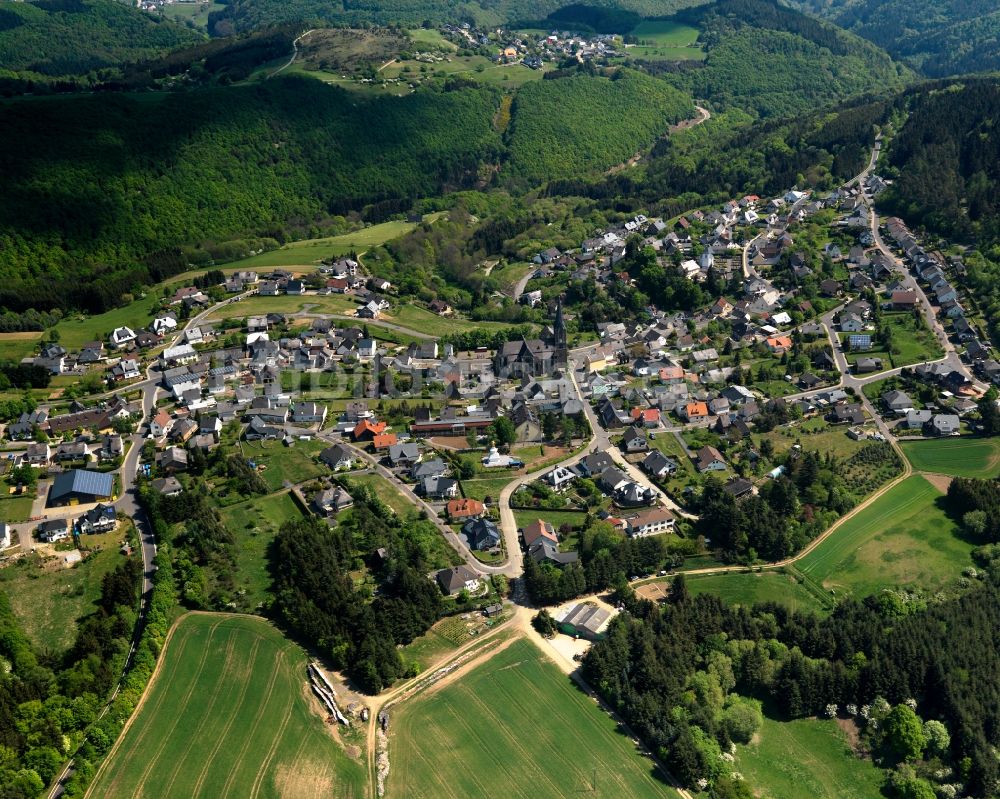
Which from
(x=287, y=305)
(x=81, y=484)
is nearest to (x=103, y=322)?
(x=287, y=305)

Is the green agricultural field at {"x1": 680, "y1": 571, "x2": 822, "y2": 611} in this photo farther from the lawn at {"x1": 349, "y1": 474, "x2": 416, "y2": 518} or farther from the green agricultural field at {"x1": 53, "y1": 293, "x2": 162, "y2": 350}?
the green agricultural field at {"x1": 53, "y1": 293, "x2": 162, "y2": 350}

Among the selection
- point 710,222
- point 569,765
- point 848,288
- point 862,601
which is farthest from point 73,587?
point 710,222

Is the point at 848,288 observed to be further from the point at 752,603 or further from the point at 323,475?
the point at 323,475

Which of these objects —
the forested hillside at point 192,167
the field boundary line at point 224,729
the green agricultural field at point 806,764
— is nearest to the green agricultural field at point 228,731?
the field boundary line at point 224,729

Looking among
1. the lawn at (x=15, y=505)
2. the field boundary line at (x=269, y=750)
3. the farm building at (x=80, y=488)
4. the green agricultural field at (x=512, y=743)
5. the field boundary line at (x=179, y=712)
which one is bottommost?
the green agricultural field at (x=512, y=743)

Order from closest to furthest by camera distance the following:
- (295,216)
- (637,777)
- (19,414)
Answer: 1. (637,777)
2. (19,414)
3. (295,216)

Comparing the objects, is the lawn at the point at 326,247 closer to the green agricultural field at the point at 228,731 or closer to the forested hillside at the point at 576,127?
the forested hillside at the point at 576,127

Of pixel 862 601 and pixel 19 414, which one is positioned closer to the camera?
pixel 862 601
